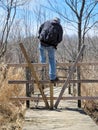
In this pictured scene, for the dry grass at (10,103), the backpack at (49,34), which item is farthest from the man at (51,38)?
the dry grass at (10,103)

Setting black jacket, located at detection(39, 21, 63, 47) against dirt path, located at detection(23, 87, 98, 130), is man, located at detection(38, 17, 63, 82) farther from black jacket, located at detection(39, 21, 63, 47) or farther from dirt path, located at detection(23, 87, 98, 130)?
dirt path, located at detection(23, 87, 98, 130)

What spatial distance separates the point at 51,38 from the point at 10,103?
1776 mm

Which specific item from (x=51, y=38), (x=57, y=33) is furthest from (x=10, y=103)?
(x=57, y=33)

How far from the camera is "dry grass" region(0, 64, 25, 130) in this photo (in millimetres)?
7238

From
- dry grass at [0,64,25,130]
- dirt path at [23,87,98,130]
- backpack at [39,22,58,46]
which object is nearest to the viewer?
dirt path at [23,87,98,130]

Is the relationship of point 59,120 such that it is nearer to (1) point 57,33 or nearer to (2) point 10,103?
(2) point 10,103

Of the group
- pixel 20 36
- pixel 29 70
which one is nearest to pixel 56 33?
pixel 29 70

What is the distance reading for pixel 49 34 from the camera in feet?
26.8

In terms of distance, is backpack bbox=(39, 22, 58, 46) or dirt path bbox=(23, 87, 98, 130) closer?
dirt path bbox=(23, 87, 98, 130)

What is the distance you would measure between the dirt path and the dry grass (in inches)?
9.7

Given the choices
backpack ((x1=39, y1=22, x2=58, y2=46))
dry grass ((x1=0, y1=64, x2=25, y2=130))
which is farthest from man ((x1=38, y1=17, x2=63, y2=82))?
dry grass ((x1=0, y1=64, x2=25, y2=130))

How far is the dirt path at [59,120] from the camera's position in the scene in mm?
6227

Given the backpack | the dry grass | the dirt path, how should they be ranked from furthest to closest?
1. the backpack
2. the dry grass
3. the dirt path

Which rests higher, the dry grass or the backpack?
the backpack
